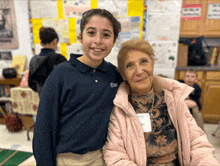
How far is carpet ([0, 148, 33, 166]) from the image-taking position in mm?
2141

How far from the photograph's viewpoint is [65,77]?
3.06 ft

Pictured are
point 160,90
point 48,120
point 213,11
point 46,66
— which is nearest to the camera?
point 48,120

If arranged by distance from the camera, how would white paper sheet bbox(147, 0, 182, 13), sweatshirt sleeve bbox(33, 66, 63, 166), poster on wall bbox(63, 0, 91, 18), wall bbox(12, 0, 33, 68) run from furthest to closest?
wall bbox(12, 0, 33, 68)
poster on wall bbox(63, 0, 91, 18)
white paper sheet bbox(147, 0, 182, 13)
sweatshirt sleeve bbox(33, 66, 63, 166)

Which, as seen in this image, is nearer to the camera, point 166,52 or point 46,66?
point 46,66

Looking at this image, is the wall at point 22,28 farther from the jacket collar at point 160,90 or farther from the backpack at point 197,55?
the backpack at point 197,55

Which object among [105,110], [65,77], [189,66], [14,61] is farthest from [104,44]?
[14,61]

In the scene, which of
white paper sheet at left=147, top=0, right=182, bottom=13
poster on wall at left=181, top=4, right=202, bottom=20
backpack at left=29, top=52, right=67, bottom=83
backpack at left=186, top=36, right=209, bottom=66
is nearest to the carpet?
backpack at left=29, top=52, right=67, bottom=83

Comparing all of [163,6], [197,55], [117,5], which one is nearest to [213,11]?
[197,55]

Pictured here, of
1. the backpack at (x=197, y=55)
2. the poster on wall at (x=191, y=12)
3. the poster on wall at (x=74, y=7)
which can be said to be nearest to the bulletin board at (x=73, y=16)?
the poster on wall at (x=74, y=7)

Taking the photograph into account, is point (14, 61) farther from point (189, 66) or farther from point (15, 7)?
point (189, 66)

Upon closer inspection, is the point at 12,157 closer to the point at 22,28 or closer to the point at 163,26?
the point at 22,28

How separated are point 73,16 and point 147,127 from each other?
278 centimetres

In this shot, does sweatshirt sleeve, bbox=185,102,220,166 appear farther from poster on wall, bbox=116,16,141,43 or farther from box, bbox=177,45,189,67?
box, bbox=177,45,189,67

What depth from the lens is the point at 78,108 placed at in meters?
0.95
